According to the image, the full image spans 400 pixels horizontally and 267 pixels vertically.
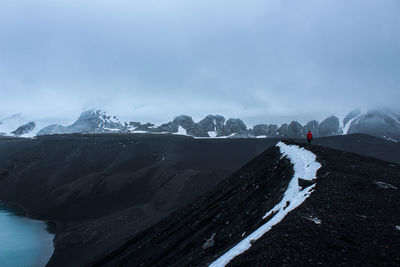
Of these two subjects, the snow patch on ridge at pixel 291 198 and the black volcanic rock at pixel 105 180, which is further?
the black volcanic rock at pixel 105 180

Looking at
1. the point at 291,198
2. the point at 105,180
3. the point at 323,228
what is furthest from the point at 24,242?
the point at 323,228

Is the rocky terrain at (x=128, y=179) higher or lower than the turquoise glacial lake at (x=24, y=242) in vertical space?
higher

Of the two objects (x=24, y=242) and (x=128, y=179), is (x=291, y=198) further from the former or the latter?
(x=128, y=179)

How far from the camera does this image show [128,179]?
101938 mm

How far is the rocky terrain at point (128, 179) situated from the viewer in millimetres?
26266

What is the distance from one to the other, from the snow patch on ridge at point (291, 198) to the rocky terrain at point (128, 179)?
1.07m

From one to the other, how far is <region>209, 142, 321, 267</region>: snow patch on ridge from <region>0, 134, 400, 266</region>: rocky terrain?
1066mm

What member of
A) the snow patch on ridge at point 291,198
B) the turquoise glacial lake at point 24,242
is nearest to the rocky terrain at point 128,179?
the snow patch on ridge at point 291,198

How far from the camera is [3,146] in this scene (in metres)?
168

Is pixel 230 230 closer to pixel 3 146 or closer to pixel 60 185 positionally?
pixel 60 185

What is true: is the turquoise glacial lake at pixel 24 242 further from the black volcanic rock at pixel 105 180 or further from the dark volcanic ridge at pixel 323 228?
the dark volcanic ridge at pixel 323 228

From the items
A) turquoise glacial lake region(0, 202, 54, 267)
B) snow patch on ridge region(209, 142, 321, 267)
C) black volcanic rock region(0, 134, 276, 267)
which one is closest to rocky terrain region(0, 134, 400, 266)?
black volcanic rock region(0, 134, 276, 267)

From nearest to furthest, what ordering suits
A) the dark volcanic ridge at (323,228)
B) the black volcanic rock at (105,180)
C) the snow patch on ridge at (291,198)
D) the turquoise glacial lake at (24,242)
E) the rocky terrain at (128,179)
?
the dark volcanic ridge at (323,228) → the snow patch on ridge at (291,198) → the rocky terrain at (128,179) → the turquoise glacial lake at (24,242) → the black volcanic rock at (105,180)

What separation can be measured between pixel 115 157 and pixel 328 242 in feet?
427
